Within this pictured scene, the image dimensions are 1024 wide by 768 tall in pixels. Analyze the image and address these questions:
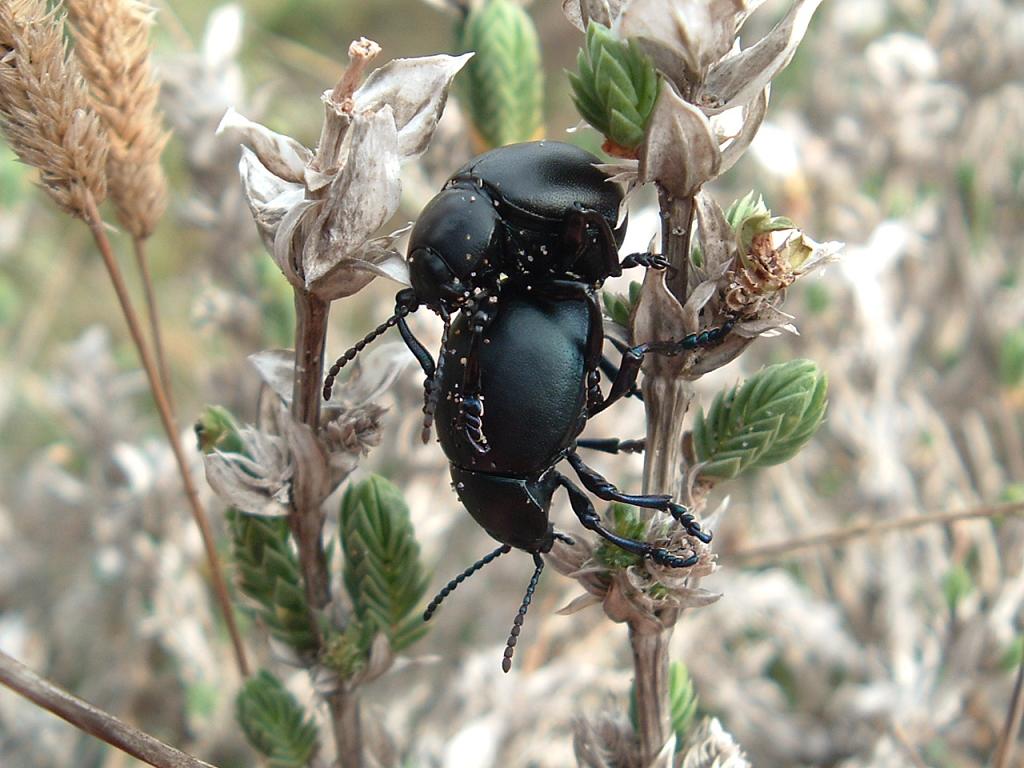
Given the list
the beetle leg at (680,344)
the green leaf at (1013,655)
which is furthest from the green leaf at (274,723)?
the green leaf at (1013,655)

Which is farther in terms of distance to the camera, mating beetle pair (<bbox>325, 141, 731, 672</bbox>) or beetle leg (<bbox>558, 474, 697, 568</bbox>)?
mating beetle pair (<bbox>325, 141, 731, 672</bbox>)

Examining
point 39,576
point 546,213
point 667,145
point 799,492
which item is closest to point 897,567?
point 799,492

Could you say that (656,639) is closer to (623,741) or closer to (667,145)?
(623,741)

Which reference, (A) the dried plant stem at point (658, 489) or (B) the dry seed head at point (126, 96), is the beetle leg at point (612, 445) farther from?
(B) the dry seed head at point (126, 96)

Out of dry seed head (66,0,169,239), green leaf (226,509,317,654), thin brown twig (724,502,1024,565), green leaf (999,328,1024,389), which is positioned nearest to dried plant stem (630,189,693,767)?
green leaf (226,509,317,654)

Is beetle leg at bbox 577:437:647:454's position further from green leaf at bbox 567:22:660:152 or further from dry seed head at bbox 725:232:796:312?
green leaf at bbox 567:22:660:152

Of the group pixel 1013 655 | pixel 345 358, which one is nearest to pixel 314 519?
pixel 345 358
